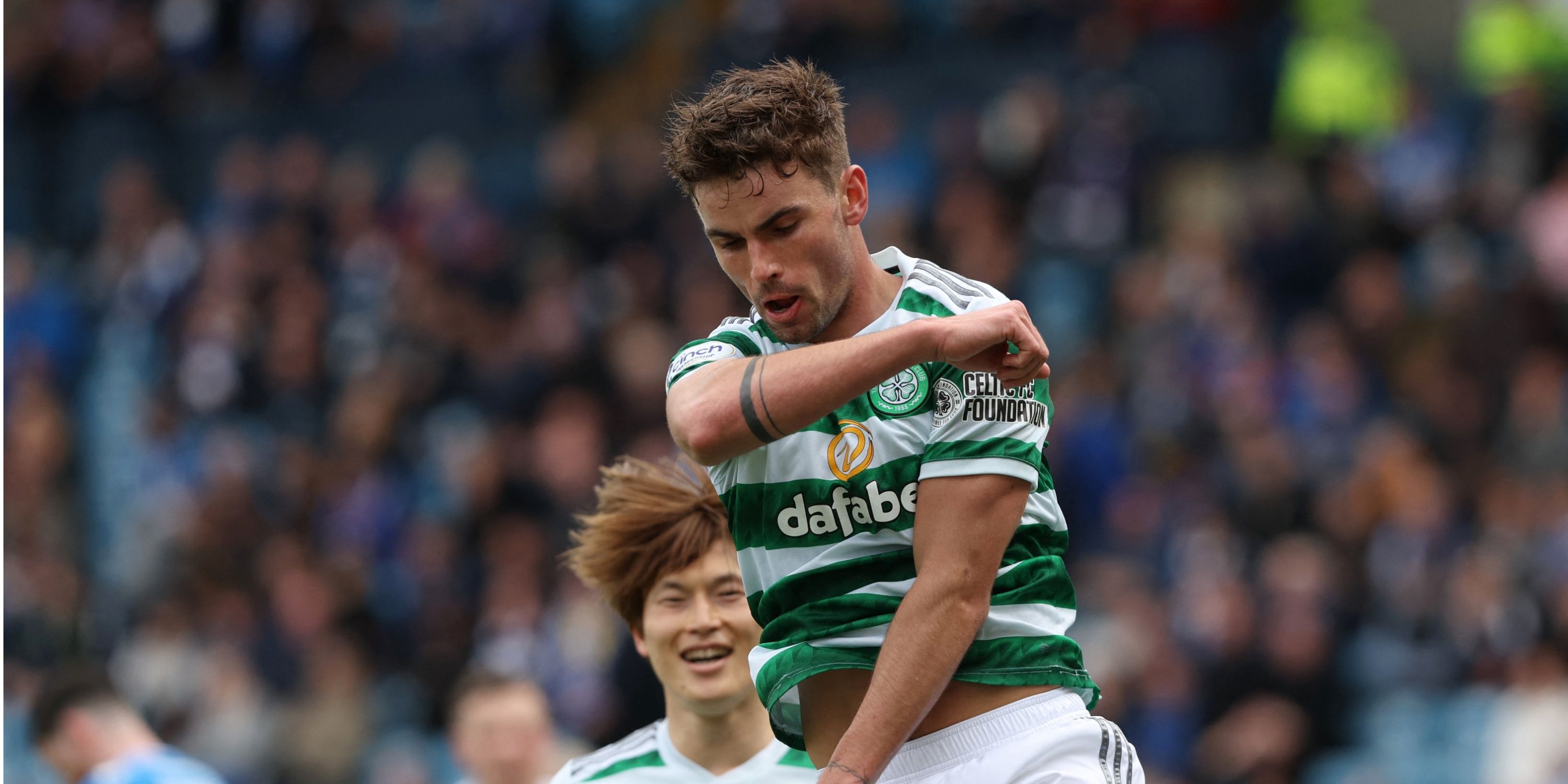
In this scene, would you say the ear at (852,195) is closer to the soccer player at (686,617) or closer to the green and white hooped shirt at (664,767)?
the soccer player at (686,617)

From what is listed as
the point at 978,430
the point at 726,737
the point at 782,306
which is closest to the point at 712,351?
the point at 782,306

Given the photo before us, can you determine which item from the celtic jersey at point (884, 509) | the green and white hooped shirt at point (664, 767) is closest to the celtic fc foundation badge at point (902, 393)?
the celtic jersey at point (884, 509)

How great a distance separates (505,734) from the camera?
6727mm

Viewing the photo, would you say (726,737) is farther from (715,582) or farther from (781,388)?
(781,388)

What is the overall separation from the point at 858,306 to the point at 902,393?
0.70ft

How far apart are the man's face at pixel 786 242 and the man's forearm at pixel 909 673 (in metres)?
0.59

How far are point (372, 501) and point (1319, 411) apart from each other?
6932mm

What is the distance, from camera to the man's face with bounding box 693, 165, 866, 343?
10.9 feet

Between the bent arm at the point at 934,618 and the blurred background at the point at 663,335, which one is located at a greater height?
the blurred background at the point at 663,335

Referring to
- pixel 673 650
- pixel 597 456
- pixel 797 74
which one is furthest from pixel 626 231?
pixel 797 74

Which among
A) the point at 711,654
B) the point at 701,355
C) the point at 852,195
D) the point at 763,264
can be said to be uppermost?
the point at 852,195

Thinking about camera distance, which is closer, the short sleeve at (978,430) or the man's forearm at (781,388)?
the man's forearm at (781,388)

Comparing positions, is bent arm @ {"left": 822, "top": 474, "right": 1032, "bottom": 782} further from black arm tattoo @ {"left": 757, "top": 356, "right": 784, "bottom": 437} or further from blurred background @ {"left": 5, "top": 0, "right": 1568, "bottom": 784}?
blurred background @ {"left": 5, "top": 0, "right": 1568, "bottom": 784}

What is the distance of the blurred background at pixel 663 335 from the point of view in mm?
9742
